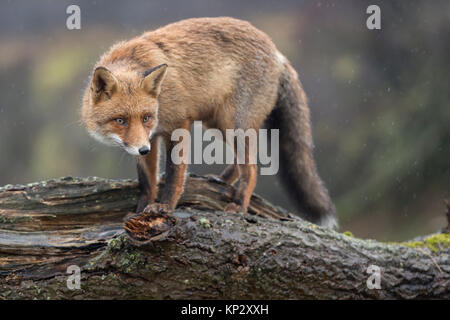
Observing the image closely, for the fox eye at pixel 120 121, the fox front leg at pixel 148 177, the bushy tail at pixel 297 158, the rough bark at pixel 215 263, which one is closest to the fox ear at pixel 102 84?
the fox eye at pixel 120 121

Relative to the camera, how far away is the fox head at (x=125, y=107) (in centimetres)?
290

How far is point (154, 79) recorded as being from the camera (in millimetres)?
3053

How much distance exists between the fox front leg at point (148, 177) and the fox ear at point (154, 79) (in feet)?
1.87

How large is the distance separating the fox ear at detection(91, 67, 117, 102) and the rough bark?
904 mm

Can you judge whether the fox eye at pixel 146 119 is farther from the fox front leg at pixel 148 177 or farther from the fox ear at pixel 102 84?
the fox front leg at pixel 148 177

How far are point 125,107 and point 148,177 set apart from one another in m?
0.75

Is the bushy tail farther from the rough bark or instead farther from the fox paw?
the rough bark

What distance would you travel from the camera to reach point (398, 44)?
6.38 m

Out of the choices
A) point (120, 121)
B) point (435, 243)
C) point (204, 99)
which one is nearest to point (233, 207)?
point (204, 99)

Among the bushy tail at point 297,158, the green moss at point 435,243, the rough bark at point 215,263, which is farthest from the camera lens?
the bushy tail at point 297,158

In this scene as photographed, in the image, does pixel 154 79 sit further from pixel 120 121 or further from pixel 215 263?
pixel 215 263

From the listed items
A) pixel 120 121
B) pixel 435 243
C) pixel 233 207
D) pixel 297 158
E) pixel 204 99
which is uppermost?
pixel 204 99
